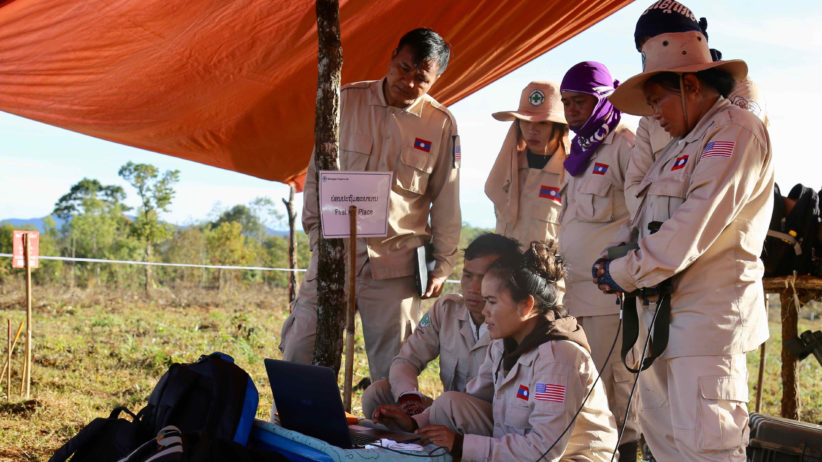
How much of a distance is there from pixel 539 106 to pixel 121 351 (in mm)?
4483

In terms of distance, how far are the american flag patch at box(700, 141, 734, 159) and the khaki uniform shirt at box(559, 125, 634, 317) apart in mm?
1009

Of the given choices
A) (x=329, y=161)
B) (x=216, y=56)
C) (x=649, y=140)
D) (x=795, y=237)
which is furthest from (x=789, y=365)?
(x=216, y=56)

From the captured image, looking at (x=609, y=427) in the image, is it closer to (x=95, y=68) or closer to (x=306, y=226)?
(x=306, y=226)

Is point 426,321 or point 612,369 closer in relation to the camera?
point 612,369

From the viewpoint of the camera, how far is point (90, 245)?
17078mm

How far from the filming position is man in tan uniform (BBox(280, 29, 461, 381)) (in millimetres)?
3039

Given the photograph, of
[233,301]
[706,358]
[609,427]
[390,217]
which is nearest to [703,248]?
[706,358]

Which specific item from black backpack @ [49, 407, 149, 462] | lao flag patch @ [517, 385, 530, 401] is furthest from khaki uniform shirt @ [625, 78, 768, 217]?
black backpack @ [49, 407, 149, 462]

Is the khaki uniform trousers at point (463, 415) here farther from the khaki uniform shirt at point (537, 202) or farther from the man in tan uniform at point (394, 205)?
the khaki uniform shirt at point (537, 202)

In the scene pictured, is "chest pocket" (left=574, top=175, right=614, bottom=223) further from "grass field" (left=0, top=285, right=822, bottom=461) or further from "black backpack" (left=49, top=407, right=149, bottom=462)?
"grass field" (left=0, top=285, right=822, bottom=461)

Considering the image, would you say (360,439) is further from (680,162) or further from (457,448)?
(680,162)

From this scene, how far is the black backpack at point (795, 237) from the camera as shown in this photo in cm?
319

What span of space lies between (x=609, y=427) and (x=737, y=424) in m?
0.43

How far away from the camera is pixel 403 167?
3090 millimetres
